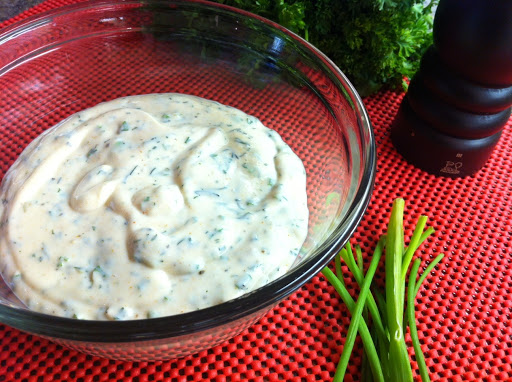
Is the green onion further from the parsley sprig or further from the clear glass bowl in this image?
the parsley sprig

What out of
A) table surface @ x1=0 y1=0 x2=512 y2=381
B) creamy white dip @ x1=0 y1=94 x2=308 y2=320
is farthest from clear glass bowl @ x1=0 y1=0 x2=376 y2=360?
table surface @ x1=0 y1=0 x2=512 y2=381

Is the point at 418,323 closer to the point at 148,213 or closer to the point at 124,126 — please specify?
the point at 148,213

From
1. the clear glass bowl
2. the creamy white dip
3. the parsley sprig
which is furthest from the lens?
the parsley sprig

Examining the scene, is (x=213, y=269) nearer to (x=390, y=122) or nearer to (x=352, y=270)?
(x=352, y=270)

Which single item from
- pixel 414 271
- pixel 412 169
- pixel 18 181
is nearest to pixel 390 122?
pixel 412 169

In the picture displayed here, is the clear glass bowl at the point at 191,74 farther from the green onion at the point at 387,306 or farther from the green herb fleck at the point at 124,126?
the green herb fleck at the point at 124,126

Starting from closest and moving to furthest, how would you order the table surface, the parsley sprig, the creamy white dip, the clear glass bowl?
Answer: 1. the creamy white dip
2. the table surface
3. the clear glass bowl
4. the parsley sprig

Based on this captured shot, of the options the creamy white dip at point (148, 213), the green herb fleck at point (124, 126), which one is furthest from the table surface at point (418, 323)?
the green herb fleck at point (124, 126)
